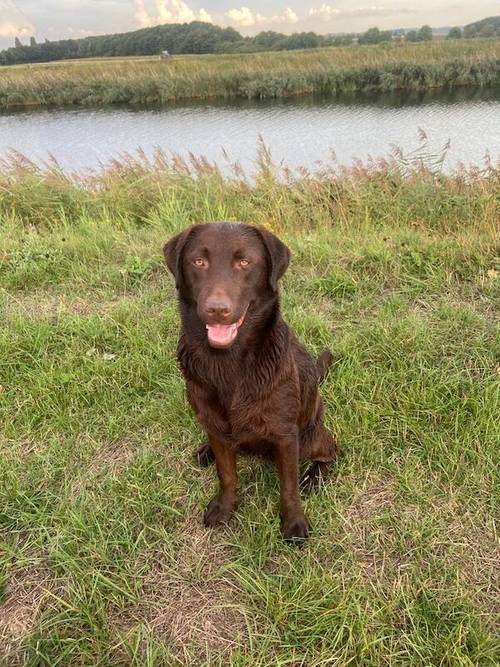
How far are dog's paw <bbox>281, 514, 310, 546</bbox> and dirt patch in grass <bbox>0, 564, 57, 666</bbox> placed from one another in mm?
923

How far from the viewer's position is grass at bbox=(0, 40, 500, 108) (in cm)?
1930

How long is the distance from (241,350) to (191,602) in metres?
0.96

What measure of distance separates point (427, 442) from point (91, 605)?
5.26 ft

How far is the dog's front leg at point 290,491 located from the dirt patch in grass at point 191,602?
28 centimetres

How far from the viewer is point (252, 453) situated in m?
1.96

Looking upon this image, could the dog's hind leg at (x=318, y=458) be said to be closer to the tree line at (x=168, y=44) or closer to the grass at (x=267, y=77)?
the grass at (x=267, y=77)

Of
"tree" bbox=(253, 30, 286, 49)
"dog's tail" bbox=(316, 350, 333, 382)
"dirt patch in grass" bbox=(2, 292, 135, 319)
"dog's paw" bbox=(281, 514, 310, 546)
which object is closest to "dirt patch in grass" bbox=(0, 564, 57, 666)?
"dog's paw" bbox=(281, 514, 310, 546)

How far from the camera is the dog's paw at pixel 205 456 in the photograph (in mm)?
2303

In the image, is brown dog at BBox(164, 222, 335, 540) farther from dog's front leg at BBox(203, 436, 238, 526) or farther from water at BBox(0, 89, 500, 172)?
water at BBox(0, 89, 500, 172)

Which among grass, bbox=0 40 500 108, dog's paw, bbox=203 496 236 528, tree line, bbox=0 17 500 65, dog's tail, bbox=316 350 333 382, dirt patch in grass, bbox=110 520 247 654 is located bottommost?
dirt patch in grass, bbox=110 520 247 654

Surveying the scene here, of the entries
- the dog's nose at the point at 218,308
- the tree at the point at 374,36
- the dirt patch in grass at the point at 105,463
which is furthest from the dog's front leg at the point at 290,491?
the tree at the point at 374,36

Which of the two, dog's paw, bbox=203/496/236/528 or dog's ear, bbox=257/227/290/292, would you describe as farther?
dog's paw, bbox=203/496/236/528

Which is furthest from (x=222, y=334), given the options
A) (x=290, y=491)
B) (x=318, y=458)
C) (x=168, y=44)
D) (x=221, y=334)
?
(x=168, y=44)

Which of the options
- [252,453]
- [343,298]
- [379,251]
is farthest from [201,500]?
[379,251]
